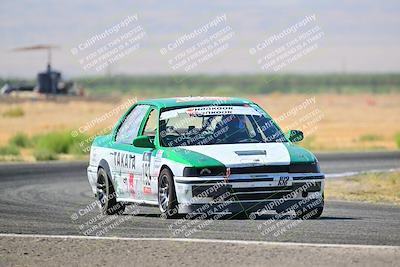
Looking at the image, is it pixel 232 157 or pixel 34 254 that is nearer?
pixel 34 254

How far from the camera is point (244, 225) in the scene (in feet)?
45.4

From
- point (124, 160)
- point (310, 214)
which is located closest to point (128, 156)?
point (124, 160)

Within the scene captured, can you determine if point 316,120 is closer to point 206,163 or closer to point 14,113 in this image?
point 14,113

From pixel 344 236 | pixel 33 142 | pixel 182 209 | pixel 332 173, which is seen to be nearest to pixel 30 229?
pixel 182 209

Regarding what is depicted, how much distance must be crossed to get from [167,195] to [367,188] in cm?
897

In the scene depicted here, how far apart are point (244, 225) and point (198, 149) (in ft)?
4.37

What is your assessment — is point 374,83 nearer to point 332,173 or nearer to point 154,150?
point 332,173

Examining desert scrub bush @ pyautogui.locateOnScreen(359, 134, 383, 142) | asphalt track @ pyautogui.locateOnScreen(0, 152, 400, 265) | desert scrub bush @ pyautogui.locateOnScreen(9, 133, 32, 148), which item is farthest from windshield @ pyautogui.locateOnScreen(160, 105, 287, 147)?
desert scrub bush @ pyautogui.locateOnScreen(359, 134, 383, 142)

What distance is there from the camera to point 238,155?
1442 cm

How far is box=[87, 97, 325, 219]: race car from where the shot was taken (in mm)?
14211

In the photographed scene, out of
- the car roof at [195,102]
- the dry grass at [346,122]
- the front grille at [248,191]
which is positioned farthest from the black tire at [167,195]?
Answer: the dry grass at [346,122]

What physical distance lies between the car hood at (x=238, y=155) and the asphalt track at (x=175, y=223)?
2.31 ft

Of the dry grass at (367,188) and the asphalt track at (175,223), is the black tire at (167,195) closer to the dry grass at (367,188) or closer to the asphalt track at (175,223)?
the asphalt track at (175,223)

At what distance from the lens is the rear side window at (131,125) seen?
637 inches
